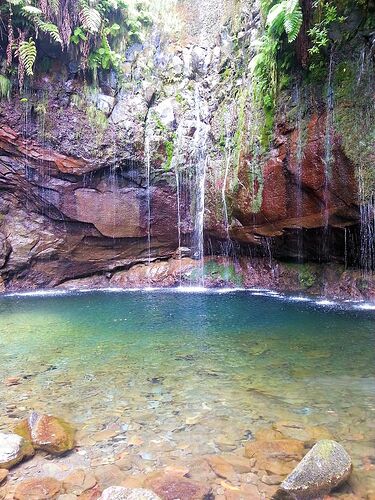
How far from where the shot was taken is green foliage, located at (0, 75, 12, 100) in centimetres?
1220

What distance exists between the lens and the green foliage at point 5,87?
480 inches

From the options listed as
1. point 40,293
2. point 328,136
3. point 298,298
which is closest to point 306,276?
point 298,298

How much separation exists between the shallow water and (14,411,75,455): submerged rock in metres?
0.18

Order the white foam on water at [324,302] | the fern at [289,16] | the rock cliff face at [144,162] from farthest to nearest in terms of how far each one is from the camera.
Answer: the rock cliff face at [144,162] < the white foam on water at [324,302] < the fern at [289,16]

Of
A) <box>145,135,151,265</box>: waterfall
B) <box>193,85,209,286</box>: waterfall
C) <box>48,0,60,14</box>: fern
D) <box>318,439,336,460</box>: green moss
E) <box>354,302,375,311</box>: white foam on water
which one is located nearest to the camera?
<box>318,439,336,460</box>: green moss

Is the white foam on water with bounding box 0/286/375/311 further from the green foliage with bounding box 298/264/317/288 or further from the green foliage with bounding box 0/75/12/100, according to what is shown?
the green foliage with bounding box 0/75/12/100

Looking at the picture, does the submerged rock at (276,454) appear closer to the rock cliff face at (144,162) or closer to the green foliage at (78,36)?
the rock cliff face at (144,162)

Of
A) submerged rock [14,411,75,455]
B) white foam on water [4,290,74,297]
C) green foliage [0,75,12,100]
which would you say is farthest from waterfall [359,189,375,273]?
green foliage [0,75,12,100]

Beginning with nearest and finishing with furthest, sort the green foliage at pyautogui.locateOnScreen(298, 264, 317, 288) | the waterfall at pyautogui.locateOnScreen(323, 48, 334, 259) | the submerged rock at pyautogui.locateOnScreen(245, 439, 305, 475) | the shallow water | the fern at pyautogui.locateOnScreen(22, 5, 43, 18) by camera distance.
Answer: the submerged rock at pyautogui.locateOnScreen(245, 439, 305, 475)
the shallow water
the waterfall at pyautogui.locateOnScreen(323, 48, 334, 259)
the fern at pyautogui.locateOnScreen(22, 5, 43, 18)
the green foliage at pyautogui.locateOnScreen(298, 264, 317, 288)

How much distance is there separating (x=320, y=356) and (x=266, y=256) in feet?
26.6

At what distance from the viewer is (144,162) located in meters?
13.5

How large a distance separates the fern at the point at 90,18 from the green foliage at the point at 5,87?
3.00m

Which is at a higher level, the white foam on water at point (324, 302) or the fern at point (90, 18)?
the fern at point (90, 18)

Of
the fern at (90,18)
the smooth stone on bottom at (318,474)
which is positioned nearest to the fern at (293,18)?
the fern at (90,18)
